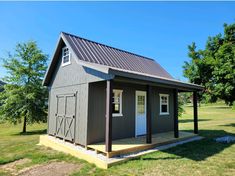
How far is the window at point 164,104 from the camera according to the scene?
10328 mm

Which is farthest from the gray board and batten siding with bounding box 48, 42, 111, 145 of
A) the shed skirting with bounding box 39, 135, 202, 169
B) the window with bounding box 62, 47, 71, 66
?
the shed skirting with bounding box 39, 135, 202, 169

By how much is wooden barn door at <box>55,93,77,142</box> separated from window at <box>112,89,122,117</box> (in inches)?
71.5

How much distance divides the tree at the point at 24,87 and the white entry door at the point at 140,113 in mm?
10051

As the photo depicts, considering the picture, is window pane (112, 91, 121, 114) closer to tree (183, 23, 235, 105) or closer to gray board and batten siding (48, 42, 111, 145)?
gray board and batten siding (48, 42, 111, 145)

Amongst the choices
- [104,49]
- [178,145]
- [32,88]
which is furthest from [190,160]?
[32,88]

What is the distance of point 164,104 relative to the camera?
10.5 metres

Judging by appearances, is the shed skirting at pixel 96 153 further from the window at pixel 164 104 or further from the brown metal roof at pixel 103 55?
the brown metal roof at pixel 103 55

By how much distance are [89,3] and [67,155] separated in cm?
783

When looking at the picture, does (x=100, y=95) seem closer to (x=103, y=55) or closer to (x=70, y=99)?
(x=70, y=99)

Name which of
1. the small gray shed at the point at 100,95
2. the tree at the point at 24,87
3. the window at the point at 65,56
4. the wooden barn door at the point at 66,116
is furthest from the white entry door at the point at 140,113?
the tree at the point at 24,87

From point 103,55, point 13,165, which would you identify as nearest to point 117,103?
point 103,55

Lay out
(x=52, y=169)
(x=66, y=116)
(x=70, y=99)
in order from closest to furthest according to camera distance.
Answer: (x=52, y=169), (x=70, y=99), (x=66, y=116)

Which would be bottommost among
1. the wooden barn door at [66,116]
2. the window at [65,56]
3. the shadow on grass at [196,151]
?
the shadow on grass at [196,151]

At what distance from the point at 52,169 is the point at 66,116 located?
10.9ft
